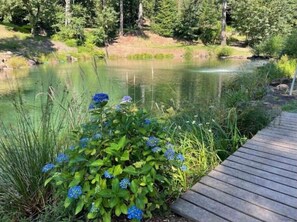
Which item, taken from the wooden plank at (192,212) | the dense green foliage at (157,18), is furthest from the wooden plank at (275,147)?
the dense green foliage at (157,18)

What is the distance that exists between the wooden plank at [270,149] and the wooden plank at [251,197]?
80 centimetres

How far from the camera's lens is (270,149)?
9.69ft

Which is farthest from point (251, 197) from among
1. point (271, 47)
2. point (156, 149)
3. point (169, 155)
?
point (271, 47)

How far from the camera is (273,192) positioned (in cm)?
220

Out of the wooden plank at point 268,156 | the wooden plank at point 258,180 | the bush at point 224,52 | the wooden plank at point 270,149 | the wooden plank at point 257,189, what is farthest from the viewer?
the bush at point 224,52

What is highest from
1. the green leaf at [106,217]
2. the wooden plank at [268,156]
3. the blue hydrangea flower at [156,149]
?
the blue hydrangea flower at [156,149]

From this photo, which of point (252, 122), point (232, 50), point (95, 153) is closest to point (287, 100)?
point (252, 122)

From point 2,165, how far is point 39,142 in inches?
11.5

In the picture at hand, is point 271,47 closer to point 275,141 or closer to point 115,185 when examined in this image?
point 275,141

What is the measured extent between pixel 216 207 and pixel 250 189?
1.21 feet

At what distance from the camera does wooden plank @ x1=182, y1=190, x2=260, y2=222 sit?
6.27 feet

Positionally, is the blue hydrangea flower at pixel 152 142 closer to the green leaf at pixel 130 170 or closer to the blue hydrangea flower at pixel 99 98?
the green leaf at pixel 130 170

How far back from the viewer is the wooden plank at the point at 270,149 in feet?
9.16

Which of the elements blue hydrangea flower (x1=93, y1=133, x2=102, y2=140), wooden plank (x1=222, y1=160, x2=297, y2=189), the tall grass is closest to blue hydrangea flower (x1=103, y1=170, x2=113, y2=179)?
blue hydrangea flower (x1=93, y1=133, x2=102, y2=140)
